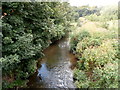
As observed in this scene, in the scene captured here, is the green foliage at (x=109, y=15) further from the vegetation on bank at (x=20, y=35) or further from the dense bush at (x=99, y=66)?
the vegetation on bank at (x=20, y=35)

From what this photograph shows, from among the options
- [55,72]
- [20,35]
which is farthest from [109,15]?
[20,35]

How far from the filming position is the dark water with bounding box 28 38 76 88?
741 centimetres

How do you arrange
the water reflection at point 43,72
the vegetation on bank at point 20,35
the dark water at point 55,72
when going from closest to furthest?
the vegetation on bank at point 20,35, the dark water at point 55,72, the water reflection at point 43,72

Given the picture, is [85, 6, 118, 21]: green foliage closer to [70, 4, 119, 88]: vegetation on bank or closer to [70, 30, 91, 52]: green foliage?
[70, 30, 91, 52]: green foliage

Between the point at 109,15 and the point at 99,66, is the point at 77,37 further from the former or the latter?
the point at 109,15

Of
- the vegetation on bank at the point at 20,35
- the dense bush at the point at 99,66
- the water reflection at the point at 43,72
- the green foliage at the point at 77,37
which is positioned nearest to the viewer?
the vegetation on bank at the point at 20,35

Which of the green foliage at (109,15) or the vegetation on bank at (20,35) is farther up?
the green foliage at (109,15)

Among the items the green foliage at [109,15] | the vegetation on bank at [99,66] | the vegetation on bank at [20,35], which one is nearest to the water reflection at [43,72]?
the vegetation on bank at [20,35]

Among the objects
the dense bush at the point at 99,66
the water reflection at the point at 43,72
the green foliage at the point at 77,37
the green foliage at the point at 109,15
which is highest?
the green foliage at the point at 109,15

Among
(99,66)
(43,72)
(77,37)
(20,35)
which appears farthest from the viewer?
(77,37)

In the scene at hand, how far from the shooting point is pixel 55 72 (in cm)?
880

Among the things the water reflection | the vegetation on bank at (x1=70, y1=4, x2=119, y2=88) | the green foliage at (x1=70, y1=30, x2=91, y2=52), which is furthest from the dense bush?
the water reflection

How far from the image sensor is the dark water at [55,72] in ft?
24.3

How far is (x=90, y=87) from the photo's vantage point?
6094 millimetres
